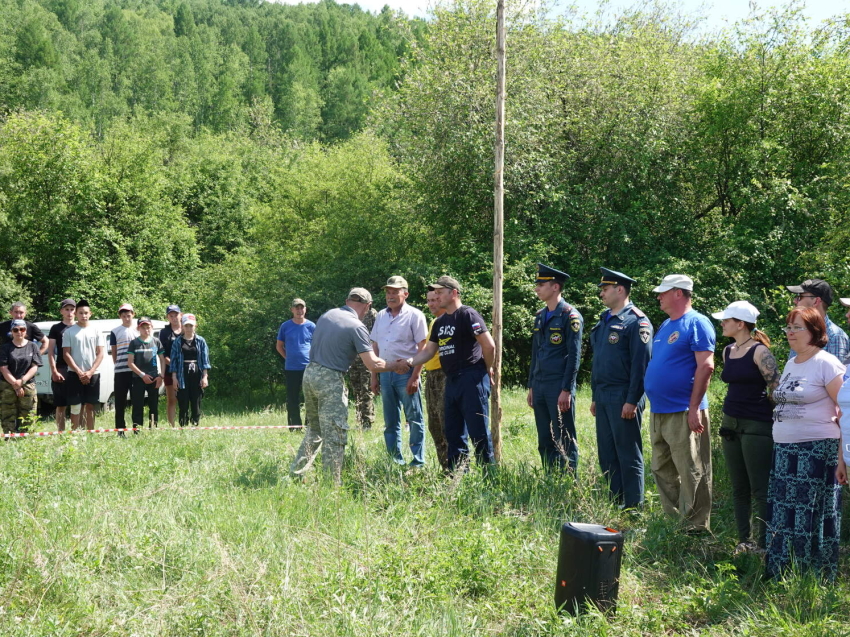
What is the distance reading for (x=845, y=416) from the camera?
4.82 meters

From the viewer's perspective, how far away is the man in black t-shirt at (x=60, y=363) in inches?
457

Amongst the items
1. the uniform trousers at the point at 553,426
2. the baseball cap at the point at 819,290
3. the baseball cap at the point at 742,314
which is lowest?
the uniform trousers at the point at 553,426

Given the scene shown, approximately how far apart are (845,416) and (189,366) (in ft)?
31.2

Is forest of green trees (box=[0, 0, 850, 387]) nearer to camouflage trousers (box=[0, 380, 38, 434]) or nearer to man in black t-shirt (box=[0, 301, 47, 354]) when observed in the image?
man in black t-shirt (box=[0, 301, 47, 354])

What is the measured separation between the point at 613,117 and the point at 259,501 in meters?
17.3

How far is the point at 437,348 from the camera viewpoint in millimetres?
8062

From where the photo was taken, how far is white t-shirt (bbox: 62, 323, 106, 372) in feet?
37.5

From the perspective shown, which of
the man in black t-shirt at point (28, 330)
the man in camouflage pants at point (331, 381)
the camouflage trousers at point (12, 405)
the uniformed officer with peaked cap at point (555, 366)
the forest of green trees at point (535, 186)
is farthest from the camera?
the forest of green trees at point (535, 186)

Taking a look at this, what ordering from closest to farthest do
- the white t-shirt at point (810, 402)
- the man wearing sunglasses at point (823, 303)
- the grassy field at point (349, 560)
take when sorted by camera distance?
the grassy field at point (349, 560)
the white t-shirt at point (810, 402)
the man wearing sunglasses at point (823, 303)

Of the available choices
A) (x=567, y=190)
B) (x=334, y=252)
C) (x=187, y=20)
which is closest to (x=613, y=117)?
(x=567, y=190)

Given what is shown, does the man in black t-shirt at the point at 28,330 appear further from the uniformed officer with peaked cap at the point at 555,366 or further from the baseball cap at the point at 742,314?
the baseball cap at the point at 742,314

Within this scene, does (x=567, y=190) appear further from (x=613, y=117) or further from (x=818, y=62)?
(x=818, y=62)

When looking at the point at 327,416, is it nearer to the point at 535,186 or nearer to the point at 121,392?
the point at 121,392

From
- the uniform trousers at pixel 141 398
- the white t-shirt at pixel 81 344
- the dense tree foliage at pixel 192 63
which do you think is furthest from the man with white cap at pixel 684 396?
the dense tree foliage at pixel 192 63
